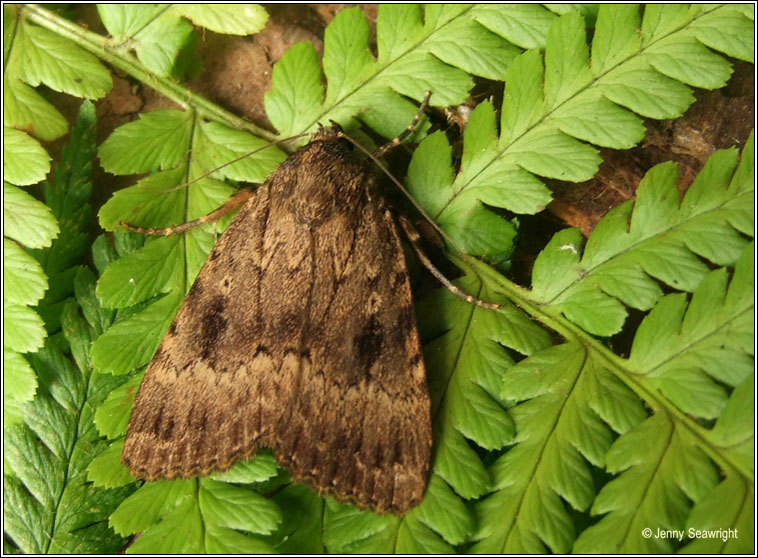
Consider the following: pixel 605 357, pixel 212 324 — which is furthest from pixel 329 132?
pixel 605 357

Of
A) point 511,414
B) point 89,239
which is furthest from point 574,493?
point 89,239

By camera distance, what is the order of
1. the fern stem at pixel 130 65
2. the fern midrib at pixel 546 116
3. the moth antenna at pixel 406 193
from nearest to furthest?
the fern midrib at pixel 546 116 → the moth antenna at pixel 406 193 → the fern stem at pixel 130 65

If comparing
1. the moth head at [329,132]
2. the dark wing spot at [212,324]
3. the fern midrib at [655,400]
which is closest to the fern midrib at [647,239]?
the fern midrib at [655,400]

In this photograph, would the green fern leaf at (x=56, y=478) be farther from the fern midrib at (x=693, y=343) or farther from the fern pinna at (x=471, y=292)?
the fern midrib at (x=693, y=343)

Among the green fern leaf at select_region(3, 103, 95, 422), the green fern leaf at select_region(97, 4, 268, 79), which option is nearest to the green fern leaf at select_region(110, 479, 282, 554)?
the green fern leaf at select_region(3, 103, 95, 422)

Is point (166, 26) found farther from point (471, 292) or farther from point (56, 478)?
point (56, 478)
